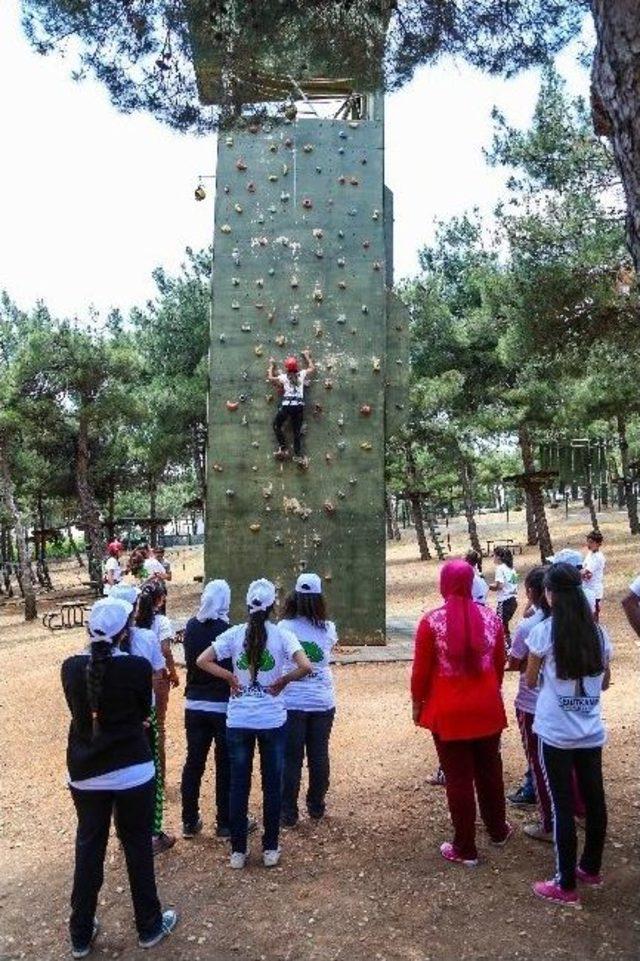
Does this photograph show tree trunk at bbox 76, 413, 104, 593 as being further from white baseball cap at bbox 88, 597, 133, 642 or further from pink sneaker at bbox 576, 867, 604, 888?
pink sneaker at bbox 576, 867, 604, 888

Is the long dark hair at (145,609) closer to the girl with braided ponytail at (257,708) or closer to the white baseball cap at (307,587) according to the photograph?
the girl with braided ponytail at (257,708)

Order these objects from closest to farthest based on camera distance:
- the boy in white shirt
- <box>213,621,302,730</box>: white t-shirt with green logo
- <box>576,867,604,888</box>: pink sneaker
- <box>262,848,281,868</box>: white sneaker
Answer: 1. <box>576,867,604,888</box>: pink sneaker
2. <box>213,621,302,730</box>: white t-shirt with green logo
3. <box>262,848,281,868</box>: white sneaker
4. the boy in white shirt

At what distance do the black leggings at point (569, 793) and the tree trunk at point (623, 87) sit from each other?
2.15 m

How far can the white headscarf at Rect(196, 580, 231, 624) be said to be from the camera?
14.7 ft

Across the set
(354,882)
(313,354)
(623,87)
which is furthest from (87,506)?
(623,87)

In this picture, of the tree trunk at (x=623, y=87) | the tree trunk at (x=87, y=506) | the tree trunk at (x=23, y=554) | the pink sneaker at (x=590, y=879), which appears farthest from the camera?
the tree trunk at (x=87, y=506)

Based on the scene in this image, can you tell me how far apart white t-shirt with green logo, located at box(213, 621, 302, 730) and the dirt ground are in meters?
0.81

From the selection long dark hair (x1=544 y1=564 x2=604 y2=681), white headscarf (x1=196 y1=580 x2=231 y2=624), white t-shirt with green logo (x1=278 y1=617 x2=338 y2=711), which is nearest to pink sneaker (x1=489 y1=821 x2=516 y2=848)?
white t-shirt with green logo (x1=278 y1=617 x2=338 y2=711)

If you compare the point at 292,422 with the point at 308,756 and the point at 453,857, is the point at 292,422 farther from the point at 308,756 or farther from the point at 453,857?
the point at 453,857

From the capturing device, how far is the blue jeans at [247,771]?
13.3ft

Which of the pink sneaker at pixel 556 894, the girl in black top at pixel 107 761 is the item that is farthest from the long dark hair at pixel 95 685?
the pink sneaker at pixel 556 894

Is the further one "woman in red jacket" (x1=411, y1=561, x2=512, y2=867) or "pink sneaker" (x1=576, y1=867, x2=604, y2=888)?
"woman in red jacket" (x1=411, y1=561, x2=512, y2=867)

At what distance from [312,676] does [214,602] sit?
2.47 feet

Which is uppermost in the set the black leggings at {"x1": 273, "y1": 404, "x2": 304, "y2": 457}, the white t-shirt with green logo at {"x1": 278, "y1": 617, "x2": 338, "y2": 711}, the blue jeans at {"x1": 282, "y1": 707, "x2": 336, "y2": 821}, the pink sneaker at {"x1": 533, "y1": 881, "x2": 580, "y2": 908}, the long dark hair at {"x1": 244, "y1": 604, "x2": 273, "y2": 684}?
the black leggings at {"x1": 273, "y1": 404, "x2": 304, "y2": 457}
